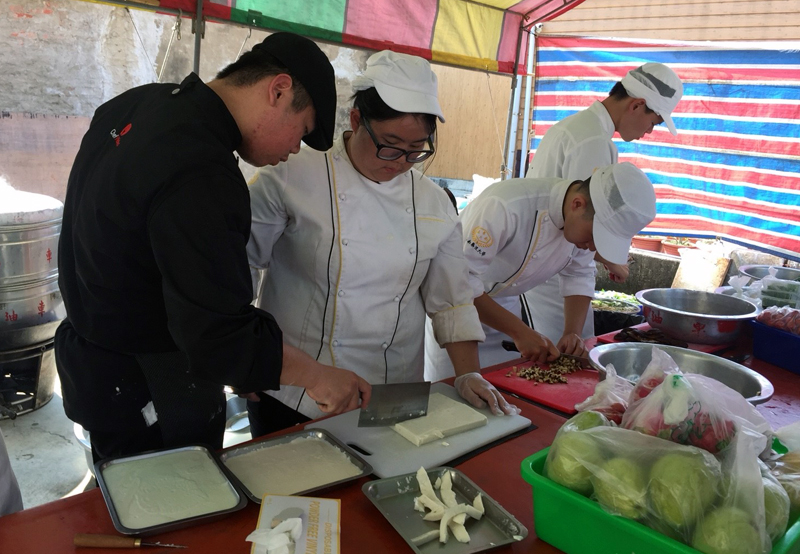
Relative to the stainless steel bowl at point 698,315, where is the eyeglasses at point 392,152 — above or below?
above

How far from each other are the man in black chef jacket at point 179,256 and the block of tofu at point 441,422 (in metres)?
0.17

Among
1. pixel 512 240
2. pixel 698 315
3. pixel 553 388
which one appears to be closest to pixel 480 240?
pixel 512 240

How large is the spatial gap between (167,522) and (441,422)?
2.56 feet

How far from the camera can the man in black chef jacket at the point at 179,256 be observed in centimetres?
124

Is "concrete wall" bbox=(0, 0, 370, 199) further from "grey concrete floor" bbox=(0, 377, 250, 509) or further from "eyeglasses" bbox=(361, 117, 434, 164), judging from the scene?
"eyeglasses" bbox=(361, 117, 434, 164)

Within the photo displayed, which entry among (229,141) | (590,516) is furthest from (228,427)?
(590,516)

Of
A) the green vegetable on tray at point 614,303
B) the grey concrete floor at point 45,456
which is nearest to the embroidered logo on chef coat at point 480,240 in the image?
the green vegetable on tray at point 614,303

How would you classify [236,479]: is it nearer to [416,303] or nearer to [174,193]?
[174,193]

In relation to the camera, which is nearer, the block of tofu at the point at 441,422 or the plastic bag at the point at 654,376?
the plastic bag at the point at 654,376

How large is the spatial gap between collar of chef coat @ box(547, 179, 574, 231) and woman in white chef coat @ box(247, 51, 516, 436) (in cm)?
66

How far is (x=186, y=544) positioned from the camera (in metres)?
1.10

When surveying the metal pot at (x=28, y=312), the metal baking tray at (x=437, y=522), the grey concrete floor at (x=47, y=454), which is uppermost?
the metal baking tray at (x=437, y=522)

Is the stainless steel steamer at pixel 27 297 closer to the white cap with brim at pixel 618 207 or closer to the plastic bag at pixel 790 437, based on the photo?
the white cap with brim at pixel 618 207

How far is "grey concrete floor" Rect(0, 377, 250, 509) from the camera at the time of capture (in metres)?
3.07
